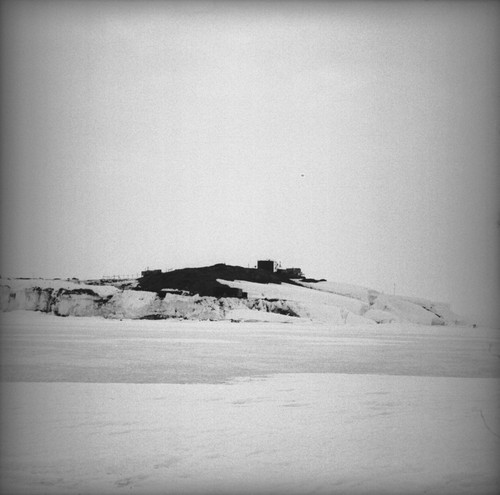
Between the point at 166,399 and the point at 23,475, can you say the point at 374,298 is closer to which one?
the point at 166,399

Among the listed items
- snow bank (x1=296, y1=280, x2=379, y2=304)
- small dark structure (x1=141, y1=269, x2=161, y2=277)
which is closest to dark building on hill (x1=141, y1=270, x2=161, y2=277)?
small dark structure (x1=141, y1=269, x2=161, y2=277)

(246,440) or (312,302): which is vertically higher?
(246,440)

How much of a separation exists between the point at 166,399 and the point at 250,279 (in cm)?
3905

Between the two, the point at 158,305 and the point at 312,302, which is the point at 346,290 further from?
the point at 158,305

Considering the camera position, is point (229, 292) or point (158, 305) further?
point (229, 292)

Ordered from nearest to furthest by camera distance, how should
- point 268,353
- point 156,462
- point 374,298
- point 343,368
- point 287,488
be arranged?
point 287,488 < point 156,462 < point 343,368 < point 268,353 < point 374,298

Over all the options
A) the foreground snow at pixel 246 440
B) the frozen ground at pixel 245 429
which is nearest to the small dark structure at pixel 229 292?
the frozen ground at pixel 245 429

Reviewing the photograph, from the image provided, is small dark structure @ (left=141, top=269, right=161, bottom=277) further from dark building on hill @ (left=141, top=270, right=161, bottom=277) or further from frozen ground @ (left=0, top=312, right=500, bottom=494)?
frozen ground @ (left=0, top=312, right=500, bottom=494)

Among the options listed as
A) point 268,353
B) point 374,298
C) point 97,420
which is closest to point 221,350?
point 268,353

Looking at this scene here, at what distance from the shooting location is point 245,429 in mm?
6047

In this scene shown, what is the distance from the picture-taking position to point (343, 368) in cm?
1164

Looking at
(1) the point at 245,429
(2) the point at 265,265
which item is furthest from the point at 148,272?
(1) the point at 245,429

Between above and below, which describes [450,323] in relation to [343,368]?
below

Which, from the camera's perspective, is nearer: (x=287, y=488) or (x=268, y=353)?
(x=287, y=488)
